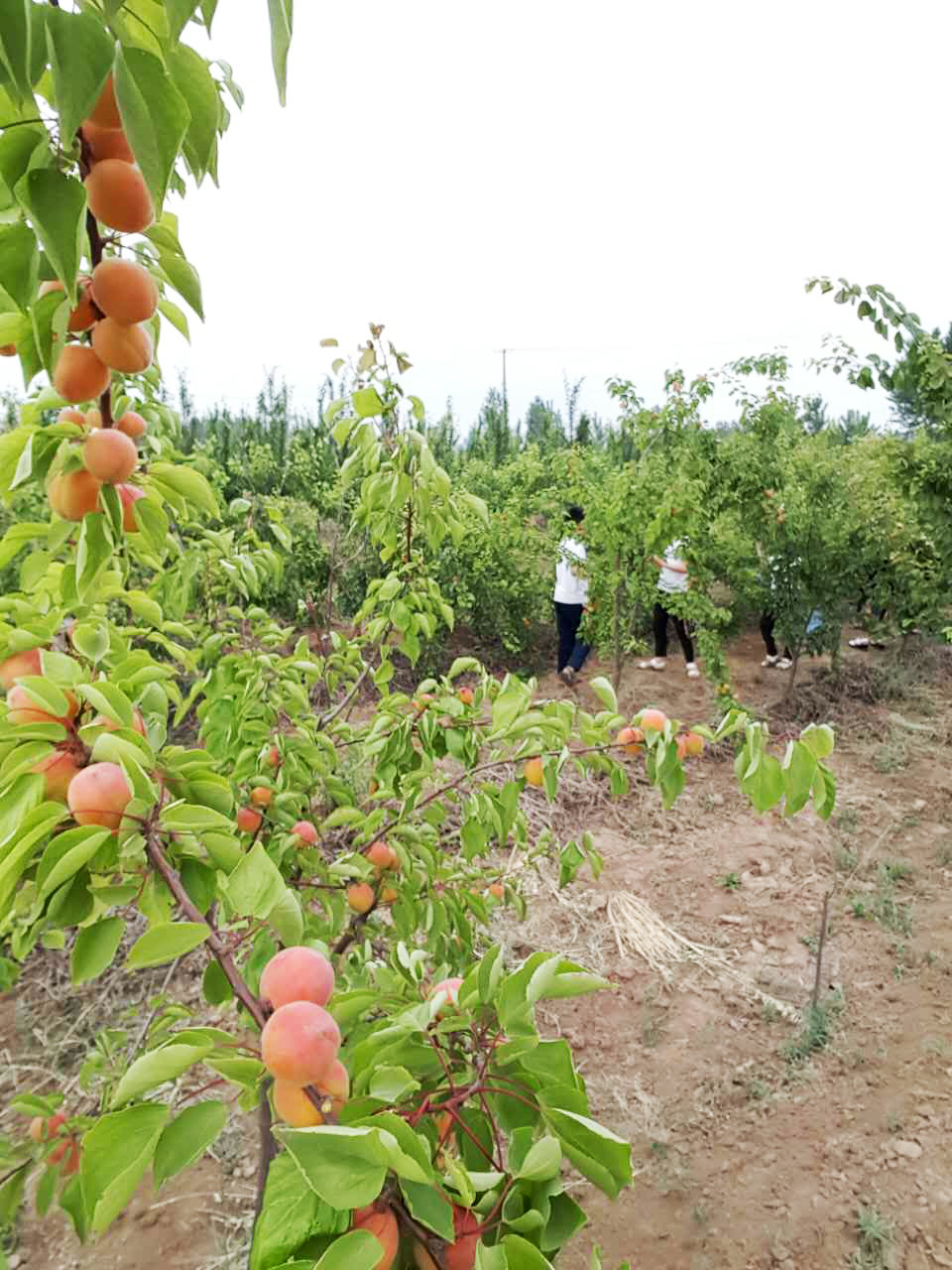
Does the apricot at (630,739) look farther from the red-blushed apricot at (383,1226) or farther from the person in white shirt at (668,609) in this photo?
the person in white shirt at (668,609)

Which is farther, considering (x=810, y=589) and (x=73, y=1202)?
(x=810, y=589)

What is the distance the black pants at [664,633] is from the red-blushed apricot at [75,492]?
581 centimetres

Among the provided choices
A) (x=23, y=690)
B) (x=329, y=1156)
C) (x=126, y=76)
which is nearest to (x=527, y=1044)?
(x=329, y=1156)

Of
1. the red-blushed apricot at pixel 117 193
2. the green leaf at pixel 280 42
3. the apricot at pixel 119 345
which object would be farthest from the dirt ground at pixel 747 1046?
the green leaf at pixel 280 42

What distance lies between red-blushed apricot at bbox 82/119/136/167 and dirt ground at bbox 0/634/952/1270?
7.41 feet

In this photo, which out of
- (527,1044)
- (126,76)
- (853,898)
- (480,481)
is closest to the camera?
(126,76)

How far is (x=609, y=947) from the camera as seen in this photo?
3.35 m

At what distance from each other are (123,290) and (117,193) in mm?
81

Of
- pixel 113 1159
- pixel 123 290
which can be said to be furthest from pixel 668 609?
pixel 113 1159

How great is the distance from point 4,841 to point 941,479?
509cm

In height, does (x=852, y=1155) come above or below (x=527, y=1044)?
below

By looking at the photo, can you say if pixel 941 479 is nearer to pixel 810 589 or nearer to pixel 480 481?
pixel 810 589

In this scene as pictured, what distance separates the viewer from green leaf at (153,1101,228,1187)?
1.68ft

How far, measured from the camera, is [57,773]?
0.69 m
